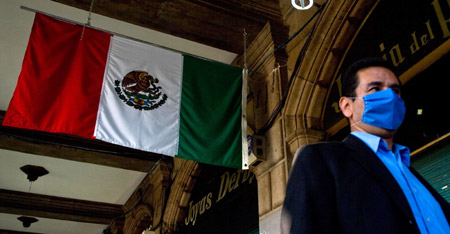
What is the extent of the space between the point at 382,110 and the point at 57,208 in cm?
1184

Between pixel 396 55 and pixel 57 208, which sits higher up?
pixel 57 208

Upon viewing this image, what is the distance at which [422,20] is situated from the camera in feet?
11.9

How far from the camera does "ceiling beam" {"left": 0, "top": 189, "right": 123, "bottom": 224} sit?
1152 centimetres

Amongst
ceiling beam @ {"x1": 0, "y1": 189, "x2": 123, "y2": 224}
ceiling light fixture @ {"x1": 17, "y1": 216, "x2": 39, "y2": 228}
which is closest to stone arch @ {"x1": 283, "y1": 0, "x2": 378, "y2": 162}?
ceiling beam @ {"x1": 0, "y1": 189, "x2": 123, "y2": 224}

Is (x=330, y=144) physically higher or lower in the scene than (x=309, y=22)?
lower

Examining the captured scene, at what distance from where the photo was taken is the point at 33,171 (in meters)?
9.97

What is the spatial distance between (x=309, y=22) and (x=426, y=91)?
1.91 metres

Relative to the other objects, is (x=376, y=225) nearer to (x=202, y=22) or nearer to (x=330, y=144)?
(x=330, y=144)

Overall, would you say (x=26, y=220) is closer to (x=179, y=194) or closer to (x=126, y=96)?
(x=179, y=194)

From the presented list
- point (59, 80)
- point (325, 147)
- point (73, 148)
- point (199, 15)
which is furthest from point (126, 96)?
point (73, 148)

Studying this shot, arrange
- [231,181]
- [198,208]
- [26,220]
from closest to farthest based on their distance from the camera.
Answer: [231,181] → [198,208] → [26,220]

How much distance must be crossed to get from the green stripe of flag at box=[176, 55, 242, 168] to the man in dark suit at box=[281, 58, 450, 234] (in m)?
3.22

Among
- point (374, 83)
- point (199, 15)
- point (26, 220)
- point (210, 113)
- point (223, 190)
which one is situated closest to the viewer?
point (374, 83)

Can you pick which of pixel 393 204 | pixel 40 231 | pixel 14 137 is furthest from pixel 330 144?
pixel 40 231
